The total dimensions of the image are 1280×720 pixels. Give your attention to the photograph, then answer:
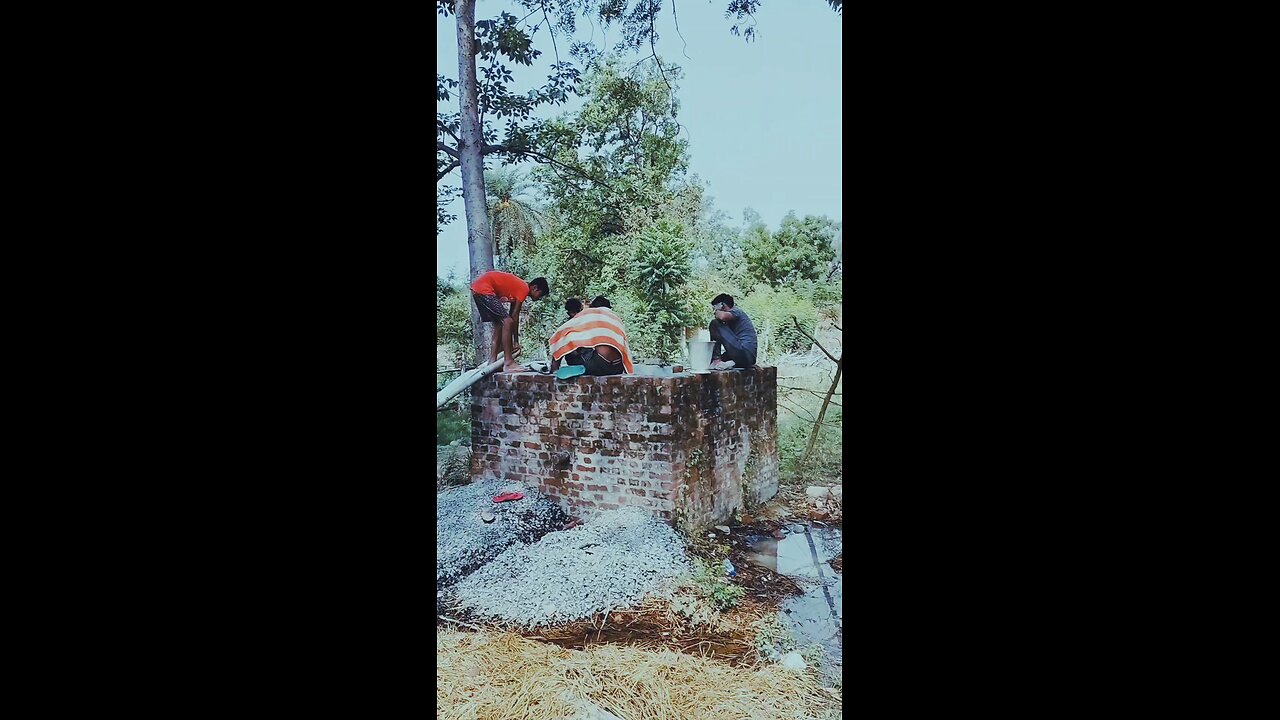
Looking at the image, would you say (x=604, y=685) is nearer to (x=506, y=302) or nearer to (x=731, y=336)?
(x=731, y=336)

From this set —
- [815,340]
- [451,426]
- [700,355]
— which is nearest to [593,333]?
[700,355]

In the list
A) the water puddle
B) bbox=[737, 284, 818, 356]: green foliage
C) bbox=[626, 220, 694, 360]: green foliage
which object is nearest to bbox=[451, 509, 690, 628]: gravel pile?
the water puddle

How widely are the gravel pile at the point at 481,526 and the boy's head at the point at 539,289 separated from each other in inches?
26.1

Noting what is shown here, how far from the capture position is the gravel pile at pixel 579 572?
2.34m

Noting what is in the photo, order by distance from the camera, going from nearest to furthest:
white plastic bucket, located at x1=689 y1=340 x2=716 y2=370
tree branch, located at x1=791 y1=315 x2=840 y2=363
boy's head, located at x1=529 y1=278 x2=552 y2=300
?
tree branch, located at x1=791 y1=315 x2=840 y2=363, white plastic bucket, located at x1=689 y1=340 x2=716 y2=370, boy's head, located at x1=529 y1=278 x2=552 y2=300

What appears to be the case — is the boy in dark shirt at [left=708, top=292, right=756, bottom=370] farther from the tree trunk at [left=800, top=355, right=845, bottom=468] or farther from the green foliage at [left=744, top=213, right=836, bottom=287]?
the tree trunk at [left=800, top=355, right=845, bottom=468]

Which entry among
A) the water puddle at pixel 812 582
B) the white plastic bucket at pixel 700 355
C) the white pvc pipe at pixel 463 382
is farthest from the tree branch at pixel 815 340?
the white pvc pipe at pixel 463 382

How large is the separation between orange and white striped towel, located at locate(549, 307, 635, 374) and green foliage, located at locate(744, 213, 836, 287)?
1.62ft

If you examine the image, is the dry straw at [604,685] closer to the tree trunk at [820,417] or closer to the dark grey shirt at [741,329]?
the tree trunk at [820,417]

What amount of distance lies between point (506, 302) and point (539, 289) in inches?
5.0

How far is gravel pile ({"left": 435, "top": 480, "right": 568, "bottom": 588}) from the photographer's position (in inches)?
96.9
